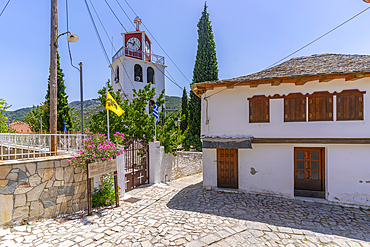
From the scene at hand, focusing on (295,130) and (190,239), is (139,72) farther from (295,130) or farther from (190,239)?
(190,239)

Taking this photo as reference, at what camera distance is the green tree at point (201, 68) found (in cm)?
1688

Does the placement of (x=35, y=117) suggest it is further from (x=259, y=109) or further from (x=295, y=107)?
(x=295, y=107)

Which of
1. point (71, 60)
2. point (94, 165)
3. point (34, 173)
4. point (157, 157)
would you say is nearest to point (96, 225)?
point (94, 165)

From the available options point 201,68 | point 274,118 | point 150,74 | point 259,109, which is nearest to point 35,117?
point 150,74

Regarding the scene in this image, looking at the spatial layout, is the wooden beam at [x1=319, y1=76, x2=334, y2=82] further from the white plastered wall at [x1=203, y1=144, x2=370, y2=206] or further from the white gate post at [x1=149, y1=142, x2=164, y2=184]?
the white gate post at [x1=149, y1=142, x2=164, y2=184]

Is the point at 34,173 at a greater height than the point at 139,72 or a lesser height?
lesser

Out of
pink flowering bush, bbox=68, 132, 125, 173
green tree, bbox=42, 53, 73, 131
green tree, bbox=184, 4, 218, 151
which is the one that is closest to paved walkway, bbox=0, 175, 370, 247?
pink flowering bush, bbox=68, 132, 125, 173

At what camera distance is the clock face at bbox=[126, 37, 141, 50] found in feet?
71.6

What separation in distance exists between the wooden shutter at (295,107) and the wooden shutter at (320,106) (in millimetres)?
229

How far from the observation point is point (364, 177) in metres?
7.14

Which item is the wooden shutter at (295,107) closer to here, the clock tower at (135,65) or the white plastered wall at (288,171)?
the white plastered wall at (288,171)

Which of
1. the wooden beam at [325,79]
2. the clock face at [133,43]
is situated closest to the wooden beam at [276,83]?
the wooden beam at [325,79]

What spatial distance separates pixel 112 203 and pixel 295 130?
757 cm

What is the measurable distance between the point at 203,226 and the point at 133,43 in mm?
21760
